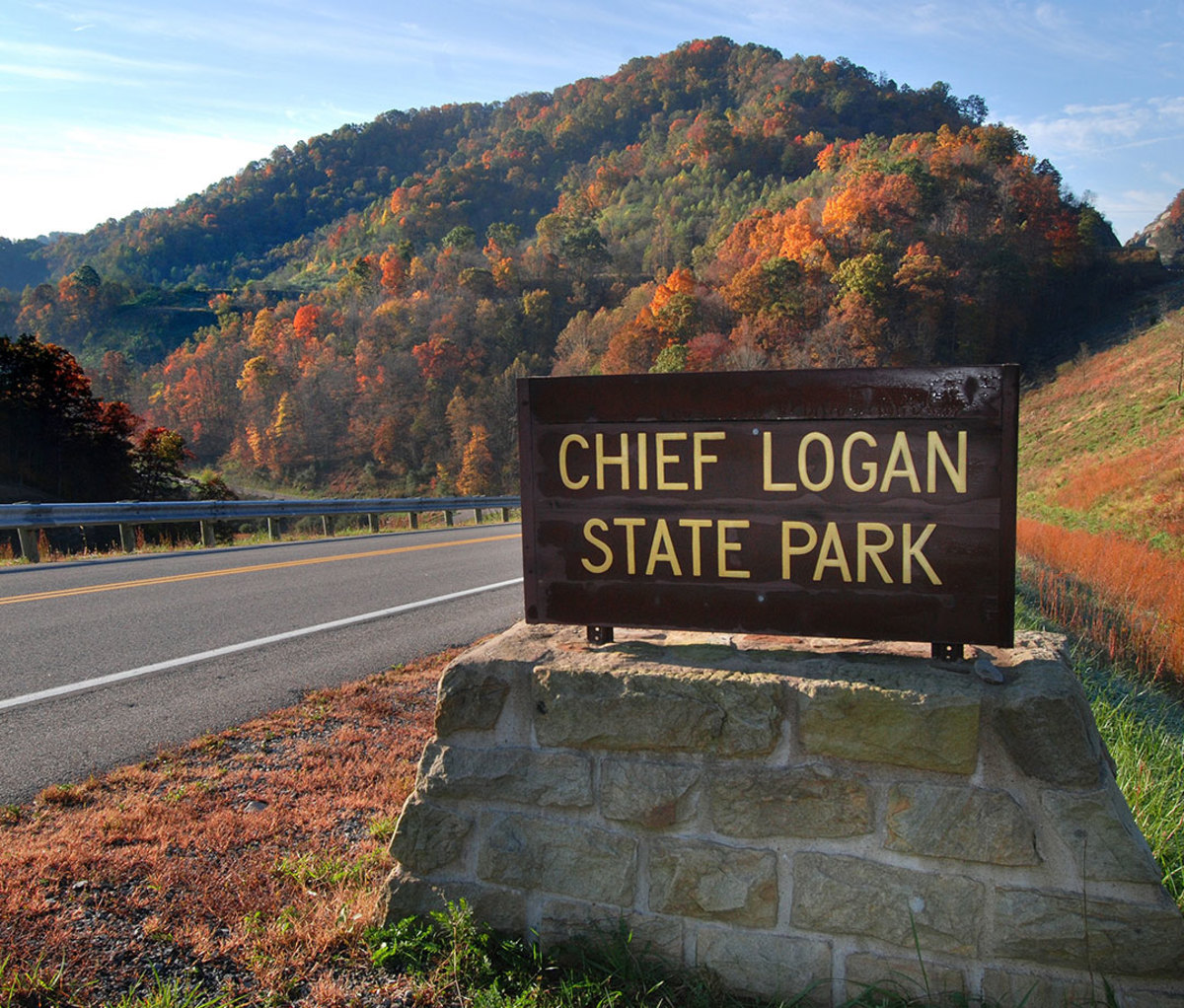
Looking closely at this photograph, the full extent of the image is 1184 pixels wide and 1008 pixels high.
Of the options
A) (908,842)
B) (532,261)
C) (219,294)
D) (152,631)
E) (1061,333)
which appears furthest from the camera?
(219,294)

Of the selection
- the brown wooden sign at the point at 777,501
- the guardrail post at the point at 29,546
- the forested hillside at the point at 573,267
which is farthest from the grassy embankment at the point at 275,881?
the forested hillside at the point at 573,267

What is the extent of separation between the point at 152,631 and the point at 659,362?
56720 mm

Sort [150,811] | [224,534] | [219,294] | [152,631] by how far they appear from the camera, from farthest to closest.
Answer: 1. [219,294]
2. [224,534]
3. [152,631]
4. [150,811]

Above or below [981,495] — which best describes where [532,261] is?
above

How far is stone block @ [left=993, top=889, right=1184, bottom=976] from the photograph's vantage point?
2002mm

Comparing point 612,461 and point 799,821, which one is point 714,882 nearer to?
point 799,821

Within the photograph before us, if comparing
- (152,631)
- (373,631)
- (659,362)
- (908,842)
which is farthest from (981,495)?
(659,362)

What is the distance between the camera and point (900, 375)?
2.33m

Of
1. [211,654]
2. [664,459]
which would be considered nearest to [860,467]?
[664,459]

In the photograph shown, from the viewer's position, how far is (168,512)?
13094 millimetres

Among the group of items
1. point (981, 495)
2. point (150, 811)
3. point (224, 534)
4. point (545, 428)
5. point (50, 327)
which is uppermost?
point (50, 327)

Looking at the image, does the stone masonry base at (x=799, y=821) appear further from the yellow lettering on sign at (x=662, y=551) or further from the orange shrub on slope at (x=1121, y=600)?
the orange shrub on slope at (x=1121, y=600)

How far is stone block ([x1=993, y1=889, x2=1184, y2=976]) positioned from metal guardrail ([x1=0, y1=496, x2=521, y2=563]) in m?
11.9

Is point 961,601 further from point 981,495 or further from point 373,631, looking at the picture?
point 373,631
